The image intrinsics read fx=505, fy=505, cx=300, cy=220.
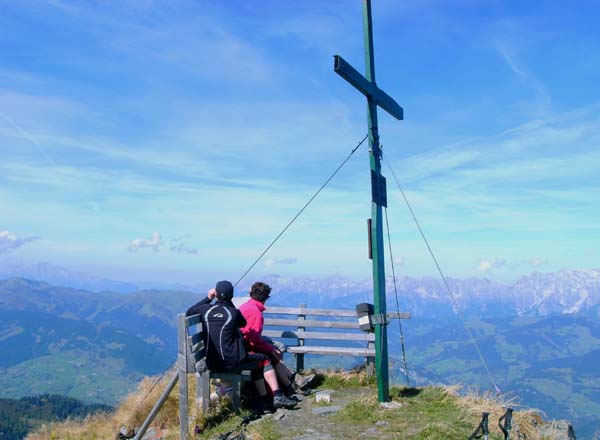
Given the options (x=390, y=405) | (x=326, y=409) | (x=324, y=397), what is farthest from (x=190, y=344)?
(x=390, y=405)

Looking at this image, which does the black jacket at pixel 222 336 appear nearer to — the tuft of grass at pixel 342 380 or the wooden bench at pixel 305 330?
the tuft of grass at pixel 342 380

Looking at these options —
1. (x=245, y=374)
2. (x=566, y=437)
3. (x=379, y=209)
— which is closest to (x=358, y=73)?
(x=379, y=209)

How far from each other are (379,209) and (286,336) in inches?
212

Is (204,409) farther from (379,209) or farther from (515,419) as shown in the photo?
(515,419)

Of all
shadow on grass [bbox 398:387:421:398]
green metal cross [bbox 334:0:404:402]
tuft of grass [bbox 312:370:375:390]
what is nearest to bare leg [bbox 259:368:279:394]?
green metal cross [bbox 334:0:404:402]

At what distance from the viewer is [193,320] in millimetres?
9234

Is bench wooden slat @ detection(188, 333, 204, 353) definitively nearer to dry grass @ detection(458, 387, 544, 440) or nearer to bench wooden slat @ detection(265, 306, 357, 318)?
bench wooden slat @ detection(265, 306, 357, 318)

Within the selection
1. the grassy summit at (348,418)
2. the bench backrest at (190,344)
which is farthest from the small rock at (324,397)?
the bench backrest at (190,344)

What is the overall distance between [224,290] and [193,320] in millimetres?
831

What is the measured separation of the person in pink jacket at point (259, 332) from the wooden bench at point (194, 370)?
Result: 65cm

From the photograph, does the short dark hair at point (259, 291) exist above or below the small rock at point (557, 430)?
above

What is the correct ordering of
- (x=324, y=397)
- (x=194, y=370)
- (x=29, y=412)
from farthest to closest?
1. (x=29, y=412)
2. (x=324, y=397)
3. (x=194, y=370)

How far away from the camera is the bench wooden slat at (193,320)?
29.3 ft

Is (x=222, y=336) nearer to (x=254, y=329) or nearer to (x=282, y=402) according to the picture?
(x=254, y=329)
